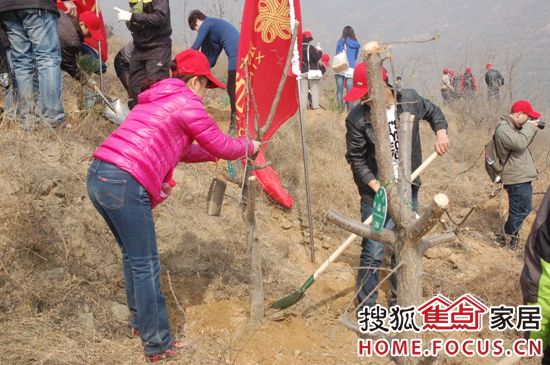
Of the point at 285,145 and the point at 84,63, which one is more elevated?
the point at 84,63

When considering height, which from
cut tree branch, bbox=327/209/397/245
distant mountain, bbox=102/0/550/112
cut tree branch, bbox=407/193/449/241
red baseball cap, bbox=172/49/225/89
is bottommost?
distant mountain, bbox=102/0/550/112

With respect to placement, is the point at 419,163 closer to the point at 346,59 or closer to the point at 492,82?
the point at 346,59

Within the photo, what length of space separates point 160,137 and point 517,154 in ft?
12.1

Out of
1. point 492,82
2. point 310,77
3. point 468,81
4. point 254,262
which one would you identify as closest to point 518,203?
point 254,262

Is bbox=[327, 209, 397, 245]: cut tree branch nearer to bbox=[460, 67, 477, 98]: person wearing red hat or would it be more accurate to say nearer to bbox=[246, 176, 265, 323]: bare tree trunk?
bbox=[246, 176, 265, 323]: bare tree trunk

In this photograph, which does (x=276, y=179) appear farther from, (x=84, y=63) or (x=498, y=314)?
(x=498, y=314)

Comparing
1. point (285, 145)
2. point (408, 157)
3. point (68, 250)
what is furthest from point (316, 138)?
point (408, 157)

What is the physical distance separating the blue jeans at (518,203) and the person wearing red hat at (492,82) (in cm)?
514

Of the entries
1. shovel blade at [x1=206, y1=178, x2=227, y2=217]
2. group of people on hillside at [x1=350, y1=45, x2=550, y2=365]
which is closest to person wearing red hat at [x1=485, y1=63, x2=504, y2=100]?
group of people on hillside at [x1=350, y1=45, x2=550, y2=365]

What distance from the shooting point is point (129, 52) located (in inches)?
201

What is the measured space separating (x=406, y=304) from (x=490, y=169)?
11.1 feet

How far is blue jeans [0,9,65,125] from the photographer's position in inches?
147

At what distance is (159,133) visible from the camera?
2.32 meters

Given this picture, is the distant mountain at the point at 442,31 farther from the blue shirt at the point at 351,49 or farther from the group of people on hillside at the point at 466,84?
the blue shirt at the point at 351,49
